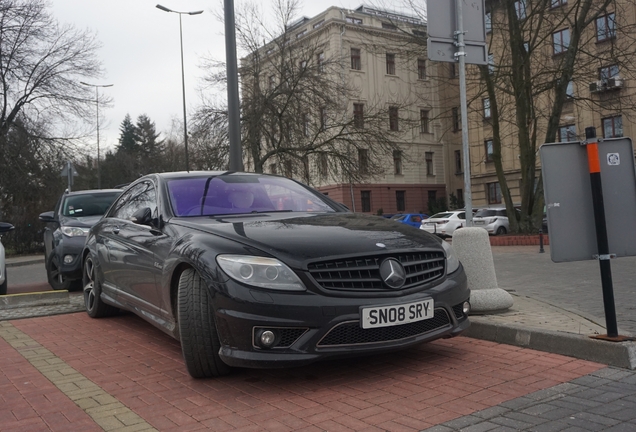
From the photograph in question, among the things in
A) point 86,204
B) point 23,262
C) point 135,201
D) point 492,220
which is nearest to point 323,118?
point 492,220

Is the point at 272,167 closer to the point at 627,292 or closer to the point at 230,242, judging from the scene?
the point at 627,292

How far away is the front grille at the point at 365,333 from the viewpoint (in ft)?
12.8

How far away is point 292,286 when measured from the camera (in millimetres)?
3881

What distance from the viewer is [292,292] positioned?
3.86m

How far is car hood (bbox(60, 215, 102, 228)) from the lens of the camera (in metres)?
9.38

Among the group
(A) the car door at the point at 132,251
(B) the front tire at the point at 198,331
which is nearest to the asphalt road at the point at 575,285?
(B) the front tire at the point at 198,331

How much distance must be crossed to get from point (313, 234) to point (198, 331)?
3.23 ft

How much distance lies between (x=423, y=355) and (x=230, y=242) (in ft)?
5.88

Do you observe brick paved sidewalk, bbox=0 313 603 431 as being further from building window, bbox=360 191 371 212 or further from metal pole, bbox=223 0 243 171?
building window, bbox=360 191 371 212

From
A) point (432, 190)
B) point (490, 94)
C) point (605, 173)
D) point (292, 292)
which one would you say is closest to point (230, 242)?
point (292, 292)

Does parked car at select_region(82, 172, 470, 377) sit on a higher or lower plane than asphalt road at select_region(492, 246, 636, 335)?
higher

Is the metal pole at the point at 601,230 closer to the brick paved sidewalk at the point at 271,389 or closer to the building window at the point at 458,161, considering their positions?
the brick paved sidewalk at the point at 271,389

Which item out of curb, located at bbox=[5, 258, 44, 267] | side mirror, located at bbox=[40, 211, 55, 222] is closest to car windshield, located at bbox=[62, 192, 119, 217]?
side mirror, located at bbox=[40, 211, 55, 222]

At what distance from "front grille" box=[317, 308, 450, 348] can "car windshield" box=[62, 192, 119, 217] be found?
710cm
